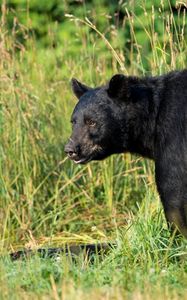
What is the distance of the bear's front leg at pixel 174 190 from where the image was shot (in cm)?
762

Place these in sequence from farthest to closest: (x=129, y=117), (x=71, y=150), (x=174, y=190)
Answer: (x=129, y=117) → (x=71, y=150) → (x=174, y=190)

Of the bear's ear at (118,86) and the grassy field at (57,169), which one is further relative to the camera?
the grassy field at (57,169)

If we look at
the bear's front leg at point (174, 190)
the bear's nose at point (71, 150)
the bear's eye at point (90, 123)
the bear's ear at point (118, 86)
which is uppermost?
the bear's ear at point (118, 86)

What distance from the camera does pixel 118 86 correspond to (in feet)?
26.9

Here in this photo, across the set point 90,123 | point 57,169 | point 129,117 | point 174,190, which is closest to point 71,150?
Answer: point 90,123

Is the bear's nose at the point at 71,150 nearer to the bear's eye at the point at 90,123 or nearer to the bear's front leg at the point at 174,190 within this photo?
the bear's eye at the point at 90,123

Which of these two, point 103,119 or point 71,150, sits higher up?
point 103,119

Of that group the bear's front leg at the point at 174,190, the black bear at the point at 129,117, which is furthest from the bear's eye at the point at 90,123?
the bear's front leg at the point at 174,190

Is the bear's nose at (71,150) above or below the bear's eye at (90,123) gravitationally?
below

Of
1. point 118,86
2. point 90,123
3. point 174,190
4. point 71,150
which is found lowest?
point 174,190

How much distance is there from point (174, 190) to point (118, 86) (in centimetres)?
109

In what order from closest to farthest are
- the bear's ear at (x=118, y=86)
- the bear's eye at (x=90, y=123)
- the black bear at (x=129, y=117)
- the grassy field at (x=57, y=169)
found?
1. the black bear at (x=129, y=117)
2. the bear's ear at (x=118, y=86)
3. the bear's eye at (x=90, y=123)
4. the grassy field at (x=57, y=169)

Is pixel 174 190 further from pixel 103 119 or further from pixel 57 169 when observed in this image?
pixel 57 169

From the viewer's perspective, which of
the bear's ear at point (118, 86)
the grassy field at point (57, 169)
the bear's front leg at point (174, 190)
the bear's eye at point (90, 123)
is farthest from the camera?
the grassy field at point (57, 169)
